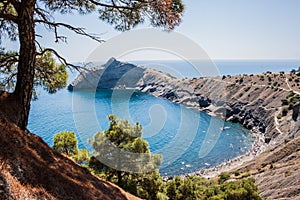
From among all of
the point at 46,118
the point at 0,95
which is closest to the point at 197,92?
the point at 46,118

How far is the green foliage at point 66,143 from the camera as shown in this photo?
17.1m

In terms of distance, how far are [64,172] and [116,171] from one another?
26.2 feet

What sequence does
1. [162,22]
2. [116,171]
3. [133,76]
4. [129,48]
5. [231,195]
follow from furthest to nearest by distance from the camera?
[133,76]
[231,195]
[129,48]
[116,171]
[162,22]

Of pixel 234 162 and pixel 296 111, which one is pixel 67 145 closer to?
pixel 234 162

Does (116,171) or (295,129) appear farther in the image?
(295,129)

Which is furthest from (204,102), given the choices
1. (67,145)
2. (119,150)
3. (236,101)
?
(119,150)

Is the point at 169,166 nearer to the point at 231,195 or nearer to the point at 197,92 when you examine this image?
the point at 231,195

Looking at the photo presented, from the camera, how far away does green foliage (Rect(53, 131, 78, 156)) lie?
17122 mm

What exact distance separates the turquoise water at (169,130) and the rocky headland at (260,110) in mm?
4851

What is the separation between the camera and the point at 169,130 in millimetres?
77250

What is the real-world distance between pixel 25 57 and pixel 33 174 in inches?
134

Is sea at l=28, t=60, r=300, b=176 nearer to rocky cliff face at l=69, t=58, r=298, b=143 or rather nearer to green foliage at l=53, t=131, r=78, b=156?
rocky cliff face at l=69, t=58, r=298, b=143

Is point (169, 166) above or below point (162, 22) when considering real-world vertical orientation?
below

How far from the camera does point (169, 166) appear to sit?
52.9 m
